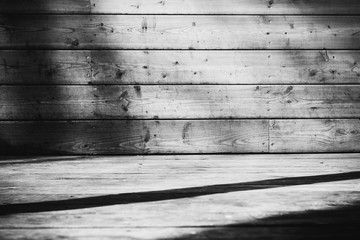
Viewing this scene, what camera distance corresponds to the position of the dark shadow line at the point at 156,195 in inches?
45.1

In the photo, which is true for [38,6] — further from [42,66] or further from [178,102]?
[178,102]

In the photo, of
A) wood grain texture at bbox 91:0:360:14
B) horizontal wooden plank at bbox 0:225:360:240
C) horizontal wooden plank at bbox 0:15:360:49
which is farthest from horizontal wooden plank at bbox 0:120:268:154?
horizontal wooden plank at bbox 0:225:360:240

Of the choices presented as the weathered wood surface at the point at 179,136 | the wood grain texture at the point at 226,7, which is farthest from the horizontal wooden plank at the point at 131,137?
the wood grain texture at the point at 226,7

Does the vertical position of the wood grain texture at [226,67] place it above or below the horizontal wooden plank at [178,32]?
below

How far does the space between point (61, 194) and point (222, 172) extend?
667 millimetres

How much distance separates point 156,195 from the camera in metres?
1.29

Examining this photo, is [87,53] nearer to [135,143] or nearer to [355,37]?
[135,143]

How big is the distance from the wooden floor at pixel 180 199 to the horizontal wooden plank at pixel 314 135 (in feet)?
0.87

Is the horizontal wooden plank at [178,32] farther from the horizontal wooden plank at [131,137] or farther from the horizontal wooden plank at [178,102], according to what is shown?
the horizontal wooden plank at [131,137]

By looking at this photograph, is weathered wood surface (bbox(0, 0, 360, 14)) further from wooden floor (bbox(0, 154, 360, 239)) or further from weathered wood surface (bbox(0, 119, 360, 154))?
wooden floor (bbox(0, 154, 360, 239))

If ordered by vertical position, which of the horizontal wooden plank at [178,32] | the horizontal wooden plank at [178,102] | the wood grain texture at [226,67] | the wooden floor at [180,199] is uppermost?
the horizontal wooden plank at [178,32]

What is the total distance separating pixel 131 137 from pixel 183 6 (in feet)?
2.37

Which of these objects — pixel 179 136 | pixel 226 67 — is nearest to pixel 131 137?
pixel 179 136

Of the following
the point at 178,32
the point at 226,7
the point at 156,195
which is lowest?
the point at 156,195
